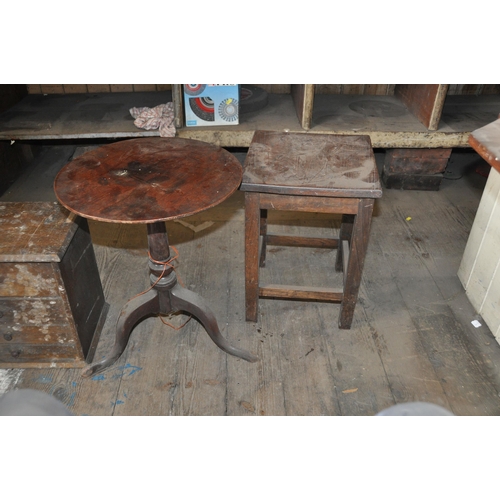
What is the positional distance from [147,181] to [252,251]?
54 cm

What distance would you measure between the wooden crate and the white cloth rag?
1.13 m

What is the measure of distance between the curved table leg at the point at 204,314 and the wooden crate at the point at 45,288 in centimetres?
39

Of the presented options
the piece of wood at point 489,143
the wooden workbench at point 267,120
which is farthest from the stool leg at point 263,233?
the piece of wood at point 489,143

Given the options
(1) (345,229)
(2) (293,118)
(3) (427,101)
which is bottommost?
(1) (345,229)

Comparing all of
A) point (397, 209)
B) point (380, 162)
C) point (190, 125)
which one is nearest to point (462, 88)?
point (380, 162)

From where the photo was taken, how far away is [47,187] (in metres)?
3.19

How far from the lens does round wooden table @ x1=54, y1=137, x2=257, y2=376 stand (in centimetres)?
147

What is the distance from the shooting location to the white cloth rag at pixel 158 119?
9.42 feet

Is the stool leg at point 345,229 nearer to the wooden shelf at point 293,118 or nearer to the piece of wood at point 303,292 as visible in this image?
the piece of wood at point 303,292

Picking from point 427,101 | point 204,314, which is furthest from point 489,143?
point 427,101

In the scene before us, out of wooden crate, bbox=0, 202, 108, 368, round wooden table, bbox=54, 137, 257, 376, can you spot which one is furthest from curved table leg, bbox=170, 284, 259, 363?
wooden crate, bbox=0, 202, 108, 368

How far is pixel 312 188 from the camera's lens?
1689 millimetres

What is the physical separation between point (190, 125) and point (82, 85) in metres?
1.28

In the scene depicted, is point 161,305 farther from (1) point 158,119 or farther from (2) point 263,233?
(1) point 158,119
